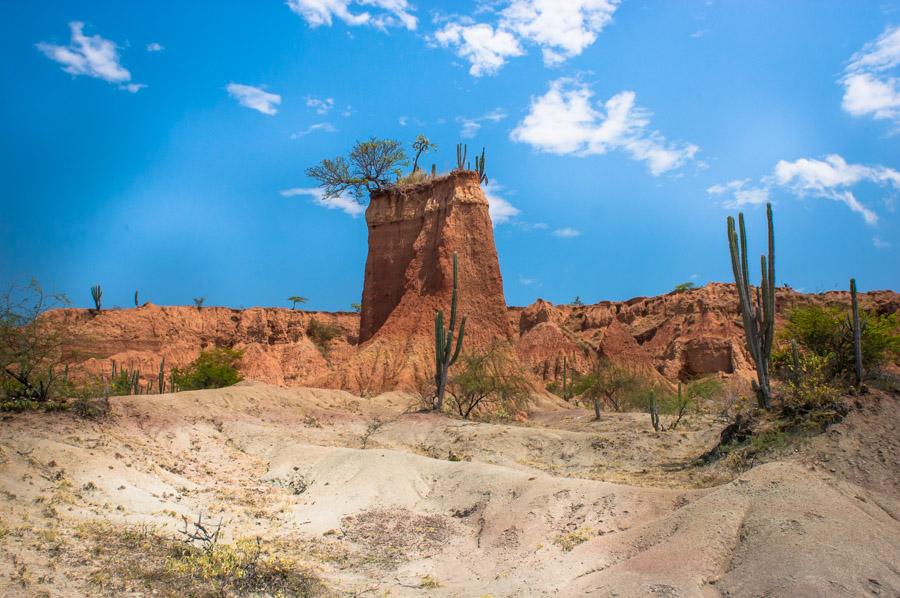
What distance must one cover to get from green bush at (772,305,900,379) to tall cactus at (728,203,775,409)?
4.57 ft

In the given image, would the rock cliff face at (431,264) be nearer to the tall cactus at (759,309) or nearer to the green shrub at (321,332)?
the tall cactus at (759,309)

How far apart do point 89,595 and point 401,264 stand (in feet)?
81.7

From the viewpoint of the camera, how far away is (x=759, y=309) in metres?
13.4

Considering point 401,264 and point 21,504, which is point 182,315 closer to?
point 401,264

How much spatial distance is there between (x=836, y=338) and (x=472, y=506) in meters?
12.7

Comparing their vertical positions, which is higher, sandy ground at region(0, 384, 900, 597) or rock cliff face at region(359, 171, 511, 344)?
rock cliff face at region(359, 171, 511, 344)

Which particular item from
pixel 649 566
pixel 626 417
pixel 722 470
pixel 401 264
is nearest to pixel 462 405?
pixel 626 417

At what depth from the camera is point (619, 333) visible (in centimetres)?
3622

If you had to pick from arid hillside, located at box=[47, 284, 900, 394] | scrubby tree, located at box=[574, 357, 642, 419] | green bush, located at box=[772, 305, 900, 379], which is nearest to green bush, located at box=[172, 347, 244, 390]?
arid hillside, located at box=[47, 284, 900, 394]

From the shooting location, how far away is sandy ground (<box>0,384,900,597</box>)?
6.56m

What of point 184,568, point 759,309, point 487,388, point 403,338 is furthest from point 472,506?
point 403,338

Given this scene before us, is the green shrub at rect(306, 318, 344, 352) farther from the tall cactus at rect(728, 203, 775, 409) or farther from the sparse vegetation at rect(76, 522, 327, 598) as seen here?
the sparse vegetation at rect(76, 522, 327, 598)

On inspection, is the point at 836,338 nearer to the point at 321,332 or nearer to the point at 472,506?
the point at 472,506

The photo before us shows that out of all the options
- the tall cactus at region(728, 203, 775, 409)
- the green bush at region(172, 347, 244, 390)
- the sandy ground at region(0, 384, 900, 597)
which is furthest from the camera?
the green bush at region(172, 347, 244, 390)
